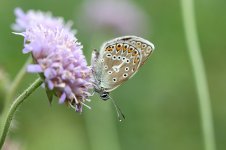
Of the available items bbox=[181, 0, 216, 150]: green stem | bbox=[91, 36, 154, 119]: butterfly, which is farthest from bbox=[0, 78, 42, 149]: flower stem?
bbox=[181, 0, 216, 150]: green stem

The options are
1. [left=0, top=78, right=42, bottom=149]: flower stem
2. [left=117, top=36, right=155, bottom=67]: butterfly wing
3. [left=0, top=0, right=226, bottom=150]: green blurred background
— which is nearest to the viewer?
[left=0, top=78, right=42, bottom=149]: flower stem

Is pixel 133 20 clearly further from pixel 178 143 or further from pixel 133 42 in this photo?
pixel 133 42

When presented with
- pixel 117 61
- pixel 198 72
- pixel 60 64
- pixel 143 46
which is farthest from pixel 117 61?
pixel 198 72

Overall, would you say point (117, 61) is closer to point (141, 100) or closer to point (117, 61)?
point (117, 61)

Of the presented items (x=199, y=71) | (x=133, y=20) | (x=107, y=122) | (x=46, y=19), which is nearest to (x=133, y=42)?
(x=46, y=19)

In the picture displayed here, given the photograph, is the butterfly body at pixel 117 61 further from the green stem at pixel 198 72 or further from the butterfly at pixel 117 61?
the green stem at pixel 198 72

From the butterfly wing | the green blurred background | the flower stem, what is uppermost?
the butterfly wing

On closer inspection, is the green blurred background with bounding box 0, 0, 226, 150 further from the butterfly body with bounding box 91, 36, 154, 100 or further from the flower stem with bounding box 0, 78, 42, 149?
the flower stem with bounding box 0, 78, 42, 149
